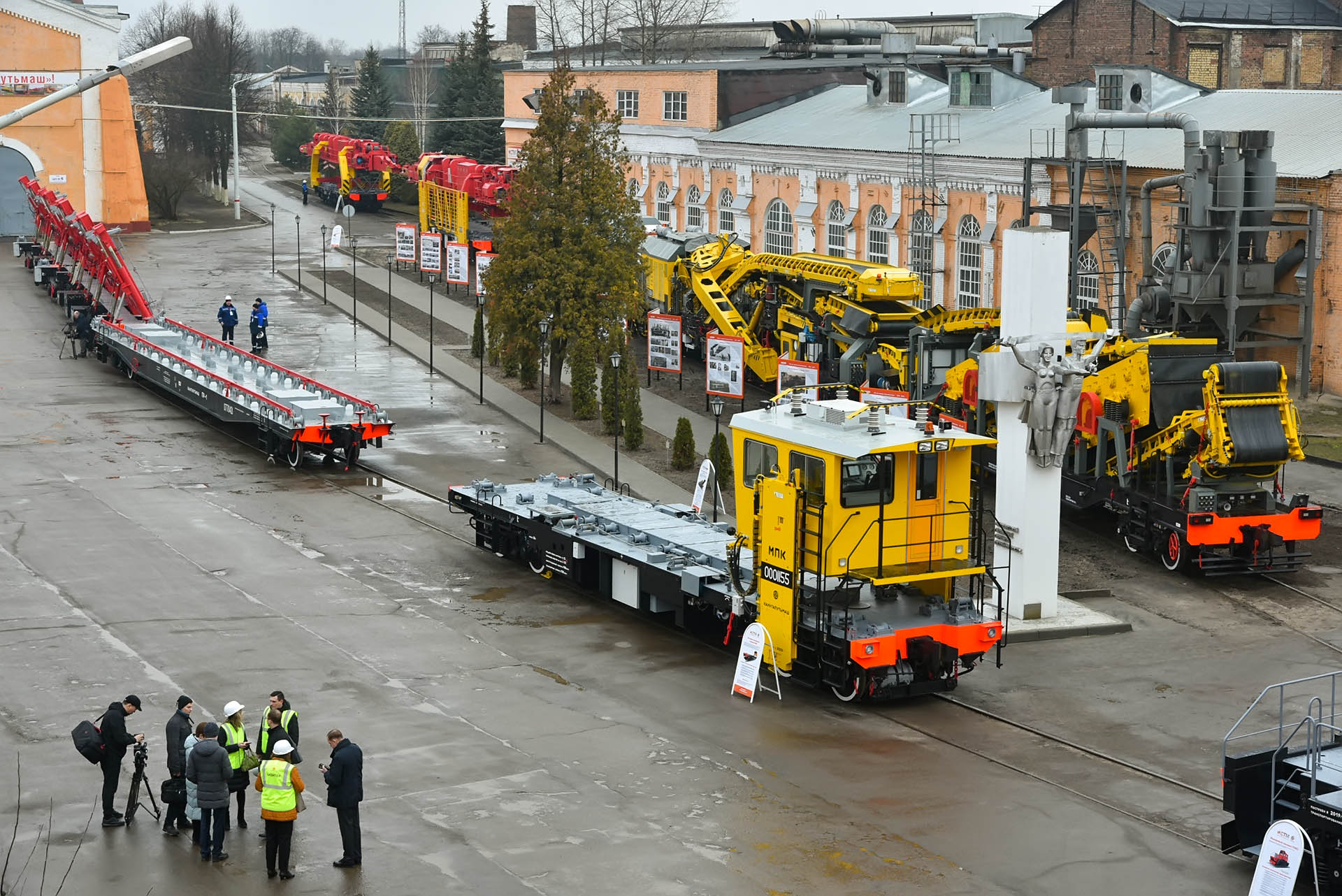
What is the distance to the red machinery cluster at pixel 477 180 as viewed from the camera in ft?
205

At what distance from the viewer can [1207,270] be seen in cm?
3875

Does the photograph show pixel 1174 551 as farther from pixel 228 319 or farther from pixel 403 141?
pixel 403 141

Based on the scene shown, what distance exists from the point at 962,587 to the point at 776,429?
6521mm

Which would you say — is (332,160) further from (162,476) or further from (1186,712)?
(1186,712)

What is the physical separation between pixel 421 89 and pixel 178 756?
12173 cm

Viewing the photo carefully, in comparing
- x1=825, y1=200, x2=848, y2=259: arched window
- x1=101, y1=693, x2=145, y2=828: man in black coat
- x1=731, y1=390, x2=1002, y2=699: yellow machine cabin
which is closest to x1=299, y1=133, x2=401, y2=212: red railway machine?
x1=825, y1=200, x2=848, y2=259: arched window

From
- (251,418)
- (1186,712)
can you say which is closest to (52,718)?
(1186,712)

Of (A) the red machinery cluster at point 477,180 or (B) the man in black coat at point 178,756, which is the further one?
(A) the red machinery cluster at point 477,180

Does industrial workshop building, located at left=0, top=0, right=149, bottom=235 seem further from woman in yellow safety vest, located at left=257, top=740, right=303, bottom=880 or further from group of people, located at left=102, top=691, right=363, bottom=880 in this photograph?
woman in yellow safety vest, located at left=257, top=740, right=303, bottom=880

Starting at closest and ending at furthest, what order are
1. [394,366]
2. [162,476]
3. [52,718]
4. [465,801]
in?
[465,801] → [52,718] → [162,476] → [394,366]

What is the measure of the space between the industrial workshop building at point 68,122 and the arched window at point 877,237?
34395mm

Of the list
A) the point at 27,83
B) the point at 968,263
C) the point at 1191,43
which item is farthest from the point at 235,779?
the point at 27,83

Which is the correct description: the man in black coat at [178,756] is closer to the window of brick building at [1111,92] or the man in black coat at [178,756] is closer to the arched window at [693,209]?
the window of brick building at [1111,92]

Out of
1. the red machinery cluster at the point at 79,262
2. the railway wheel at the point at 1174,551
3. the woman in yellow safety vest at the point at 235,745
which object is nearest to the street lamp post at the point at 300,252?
the red machinery cluster at the point at 79,262
